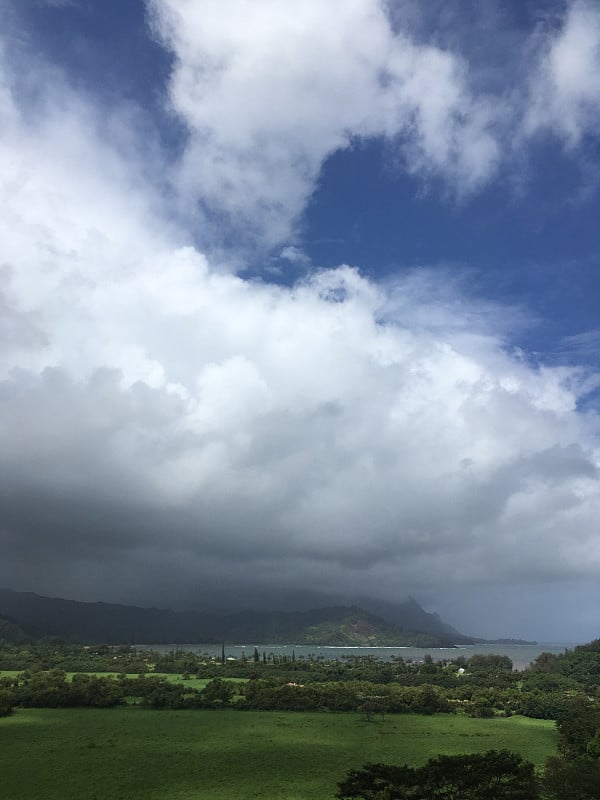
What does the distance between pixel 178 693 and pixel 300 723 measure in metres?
33.0

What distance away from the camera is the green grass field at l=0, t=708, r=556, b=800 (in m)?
63.7

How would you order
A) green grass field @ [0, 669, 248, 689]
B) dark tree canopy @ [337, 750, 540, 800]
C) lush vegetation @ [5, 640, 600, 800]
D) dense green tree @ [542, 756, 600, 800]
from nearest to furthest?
1. dark tree canopy @ [337, 750, 540, 800]
2. lush vegetation @ [5, 640, 600, 800]
3. dense green tree @ [542, 756, 600, 800]
4. green grass field @ [0, 669, 248, 689]

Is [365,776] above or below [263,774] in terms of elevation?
above

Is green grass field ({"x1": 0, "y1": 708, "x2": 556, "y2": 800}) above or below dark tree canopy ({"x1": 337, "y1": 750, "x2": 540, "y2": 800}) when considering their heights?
below

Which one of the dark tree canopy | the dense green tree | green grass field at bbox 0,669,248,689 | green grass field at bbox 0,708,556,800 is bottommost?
green grass field at bbox 0,669,248,689

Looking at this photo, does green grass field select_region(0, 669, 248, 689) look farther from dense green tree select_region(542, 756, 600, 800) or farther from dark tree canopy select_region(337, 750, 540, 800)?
dark tree canopy select_region(337, 750, 540, 800)

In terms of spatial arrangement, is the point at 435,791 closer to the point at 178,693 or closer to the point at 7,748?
the point at 7,748

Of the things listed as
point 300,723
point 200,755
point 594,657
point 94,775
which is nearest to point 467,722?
point 300,723

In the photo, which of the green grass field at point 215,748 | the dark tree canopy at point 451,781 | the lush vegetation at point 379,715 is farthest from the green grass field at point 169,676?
the dark tree canopy at point 451,781

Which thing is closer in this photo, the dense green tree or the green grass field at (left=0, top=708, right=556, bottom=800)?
the dense green tree

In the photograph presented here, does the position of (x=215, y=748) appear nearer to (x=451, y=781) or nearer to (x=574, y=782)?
(x=451, y=781)

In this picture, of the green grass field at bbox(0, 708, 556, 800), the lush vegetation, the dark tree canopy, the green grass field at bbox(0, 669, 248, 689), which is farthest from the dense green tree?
the green grass field at bbox(0, 669, 248, 689)

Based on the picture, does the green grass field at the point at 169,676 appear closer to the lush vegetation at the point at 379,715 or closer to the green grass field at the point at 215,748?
the lush vegetation at the point at 379,715

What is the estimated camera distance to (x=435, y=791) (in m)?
45.1
